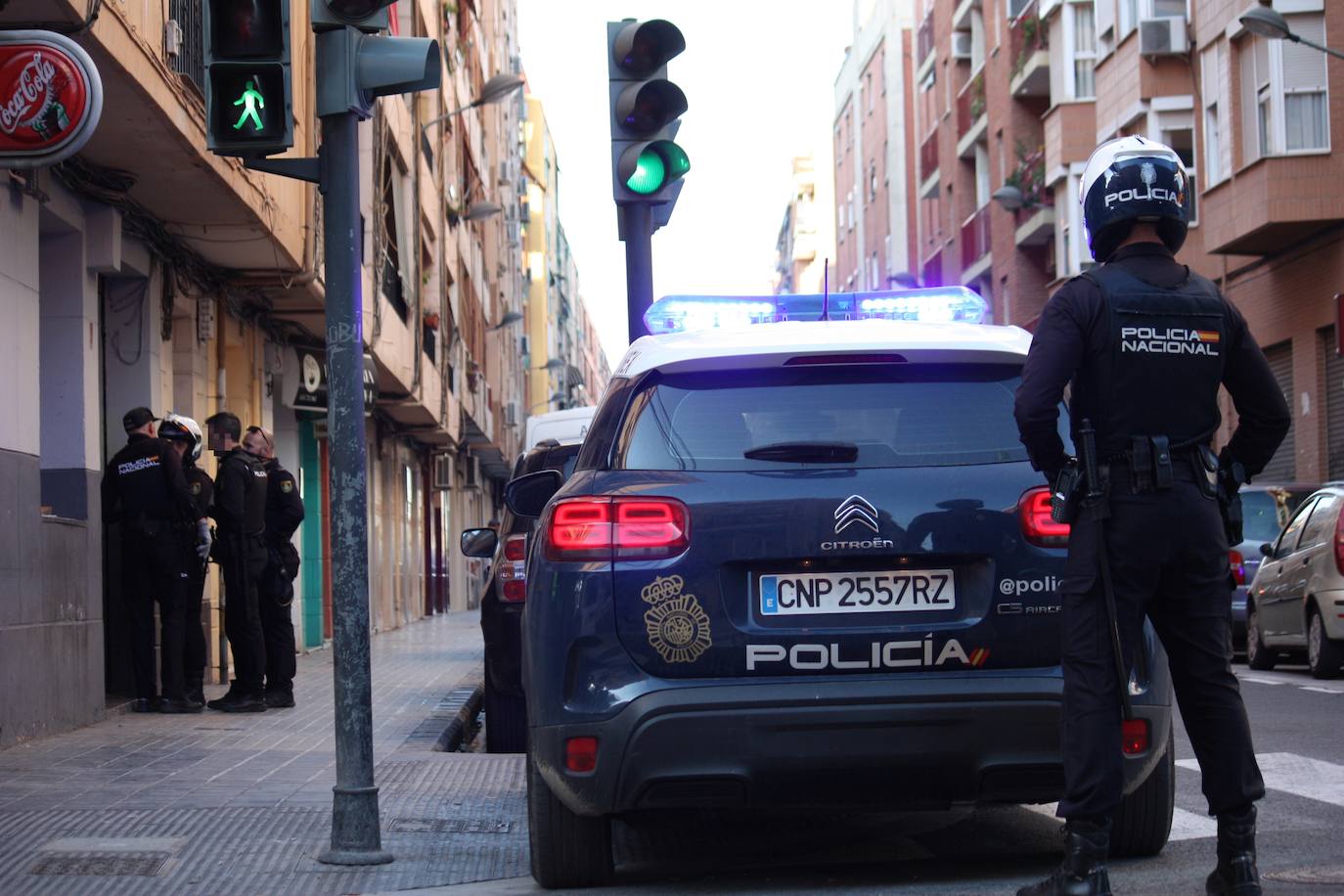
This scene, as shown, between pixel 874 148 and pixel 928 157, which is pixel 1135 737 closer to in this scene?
pixel 928 157

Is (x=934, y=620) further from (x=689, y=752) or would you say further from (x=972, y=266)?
(x=972, y=266)

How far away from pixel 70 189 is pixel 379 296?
883cm

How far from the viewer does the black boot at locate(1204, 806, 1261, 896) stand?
4.89 meters

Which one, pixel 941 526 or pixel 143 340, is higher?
pixel 143 340

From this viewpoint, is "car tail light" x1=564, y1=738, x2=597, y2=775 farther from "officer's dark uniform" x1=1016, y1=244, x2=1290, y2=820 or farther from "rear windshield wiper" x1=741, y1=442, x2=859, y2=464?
"officer's dark uniform" x1=1016, y1=244, x2=1290, y2=820

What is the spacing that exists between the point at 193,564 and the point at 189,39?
3.42 meters

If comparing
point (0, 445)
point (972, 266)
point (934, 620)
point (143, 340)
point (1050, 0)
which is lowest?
point (934, 620)

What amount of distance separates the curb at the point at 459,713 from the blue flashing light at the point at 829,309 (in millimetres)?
4304

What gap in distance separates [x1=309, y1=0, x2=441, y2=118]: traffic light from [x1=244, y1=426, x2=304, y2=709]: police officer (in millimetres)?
6830

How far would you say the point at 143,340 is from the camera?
14.5 metres

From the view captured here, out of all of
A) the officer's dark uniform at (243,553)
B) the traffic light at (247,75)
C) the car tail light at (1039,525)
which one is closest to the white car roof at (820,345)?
the car tail light at (1039,525)

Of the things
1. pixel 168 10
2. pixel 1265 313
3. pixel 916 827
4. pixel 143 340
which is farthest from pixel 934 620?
pixel 1265 313

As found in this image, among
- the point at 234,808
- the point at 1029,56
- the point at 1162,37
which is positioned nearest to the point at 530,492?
the point at 234,808

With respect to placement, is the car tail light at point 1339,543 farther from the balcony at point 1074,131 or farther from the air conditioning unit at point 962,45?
the air conditioning unit at point 962,45
